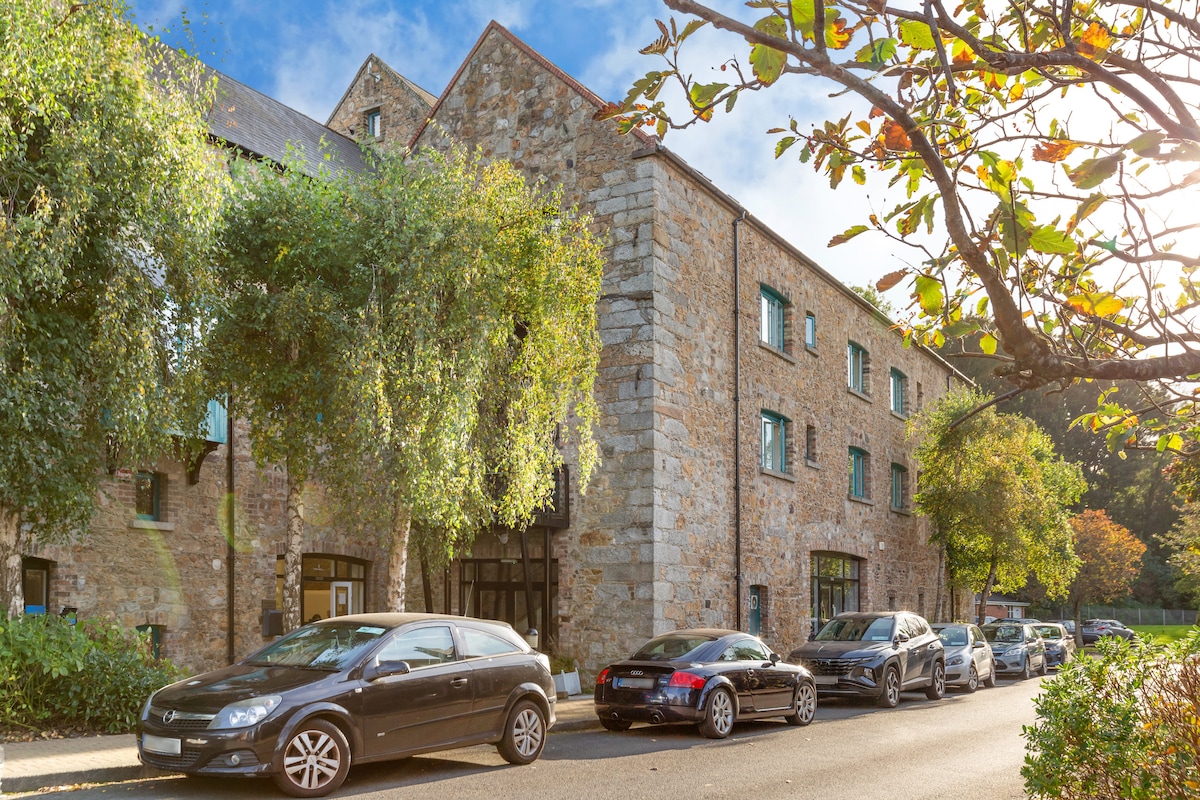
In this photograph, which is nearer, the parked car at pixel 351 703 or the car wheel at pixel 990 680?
the parked car at pixel 351 703

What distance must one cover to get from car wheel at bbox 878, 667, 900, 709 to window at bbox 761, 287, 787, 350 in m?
8.00

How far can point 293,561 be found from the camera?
14.1 meters

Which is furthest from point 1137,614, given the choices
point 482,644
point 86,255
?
point 86,255

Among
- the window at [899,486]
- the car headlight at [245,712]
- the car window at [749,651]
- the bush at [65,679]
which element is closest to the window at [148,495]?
the bush at [65,679]

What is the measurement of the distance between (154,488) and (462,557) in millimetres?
6039

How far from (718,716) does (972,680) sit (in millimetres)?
11045

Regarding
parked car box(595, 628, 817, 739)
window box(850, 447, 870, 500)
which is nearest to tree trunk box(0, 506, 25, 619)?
parked car box(595, 628, 817, 739)

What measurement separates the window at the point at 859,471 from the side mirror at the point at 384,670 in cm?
2057

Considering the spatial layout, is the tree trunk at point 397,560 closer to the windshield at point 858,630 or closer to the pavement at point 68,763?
the pavement at point 68,763

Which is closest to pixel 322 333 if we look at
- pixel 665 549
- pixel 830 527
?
pixel 665 549

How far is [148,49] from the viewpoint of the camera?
1256 centimetres

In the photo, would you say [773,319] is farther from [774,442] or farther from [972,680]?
[972,680]

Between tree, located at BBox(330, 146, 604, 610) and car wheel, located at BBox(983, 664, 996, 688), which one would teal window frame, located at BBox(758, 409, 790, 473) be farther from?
tree, located at BBox(330, 146, 604, 610)

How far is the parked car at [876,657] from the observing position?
17.7m
